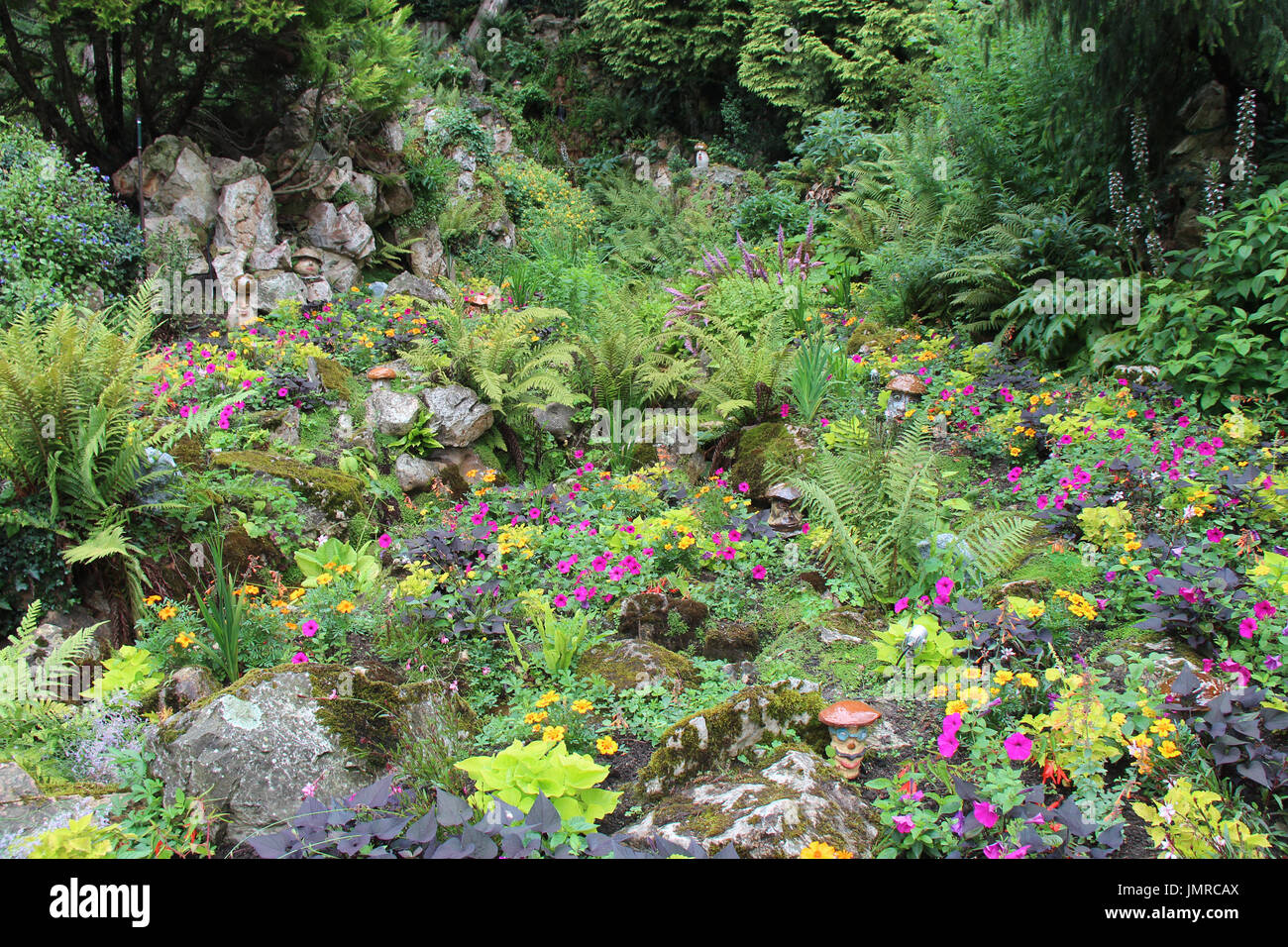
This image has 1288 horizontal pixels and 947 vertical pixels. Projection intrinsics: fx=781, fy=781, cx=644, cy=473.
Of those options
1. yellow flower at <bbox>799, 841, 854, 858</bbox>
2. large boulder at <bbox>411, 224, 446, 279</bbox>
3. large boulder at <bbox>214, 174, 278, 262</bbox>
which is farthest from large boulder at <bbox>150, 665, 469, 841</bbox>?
large boulder at <bbox>411, 224, 446, 279</bbox>

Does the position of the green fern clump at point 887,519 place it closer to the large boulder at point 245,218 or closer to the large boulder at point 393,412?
the large boulder at point 393,412

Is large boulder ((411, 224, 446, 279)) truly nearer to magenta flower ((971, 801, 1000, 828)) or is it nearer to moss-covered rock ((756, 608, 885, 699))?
moss-covered rock ((756, 608, 885, 699))

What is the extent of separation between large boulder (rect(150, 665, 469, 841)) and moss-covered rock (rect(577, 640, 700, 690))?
631mm

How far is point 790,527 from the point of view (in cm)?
446

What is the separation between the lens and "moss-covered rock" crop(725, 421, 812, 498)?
485 centimetres

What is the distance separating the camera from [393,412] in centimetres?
538

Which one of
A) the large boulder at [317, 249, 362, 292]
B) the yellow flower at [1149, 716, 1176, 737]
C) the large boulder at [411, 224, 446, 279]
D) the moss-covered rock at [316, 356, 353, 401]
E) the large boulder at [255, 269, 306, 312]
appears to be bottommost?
the yellow flower at [1149, 716, 1176, 737]

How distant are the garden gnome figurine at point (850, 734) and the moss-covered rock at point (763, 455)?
244 cm

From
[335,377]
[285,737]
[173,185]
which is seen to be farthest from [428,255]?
[285,737]

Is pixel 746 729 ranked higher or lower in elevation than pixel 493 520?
lower

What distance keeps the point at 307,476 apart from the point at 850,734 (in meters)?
3.51

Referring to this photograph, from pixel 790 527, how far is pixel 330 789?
9.38ft
